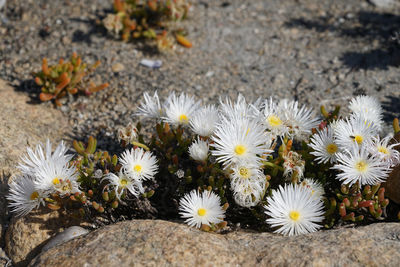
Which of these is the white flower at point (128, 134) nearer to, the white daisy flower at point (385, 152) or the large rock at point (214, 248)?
the large rock at point (214, 248)

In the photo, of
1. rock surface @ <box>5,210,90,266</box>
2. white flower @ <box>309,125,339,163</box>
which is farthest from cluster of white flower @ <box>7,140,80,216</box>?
white flower @ <box>309,125,339,163</box>

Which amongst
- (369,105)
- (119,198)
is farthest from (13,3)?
(369,105)

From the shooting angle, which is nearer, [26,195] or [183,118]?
[26,195]

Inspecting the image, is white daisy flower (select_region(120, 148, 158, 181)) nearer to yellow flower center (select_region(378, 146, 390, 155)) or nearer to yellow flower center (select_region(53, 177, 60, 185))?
yellow flower center (select_region(53, 177, 60, 185))

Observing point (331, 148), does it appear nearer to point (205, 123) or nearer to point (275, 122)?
point (275, 122)

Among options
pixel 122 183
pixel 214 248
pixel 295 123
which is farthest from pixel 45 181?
pixel 295 123

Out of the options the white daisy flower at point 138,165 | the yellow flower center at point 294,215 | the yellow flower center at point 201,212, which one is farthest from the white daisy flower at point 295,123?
the white daisy flower at point 138,165
